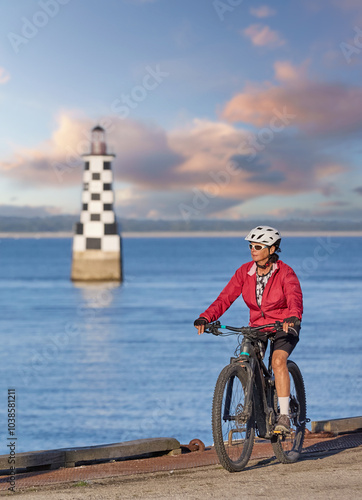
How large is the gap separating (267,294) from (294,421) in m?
1.32

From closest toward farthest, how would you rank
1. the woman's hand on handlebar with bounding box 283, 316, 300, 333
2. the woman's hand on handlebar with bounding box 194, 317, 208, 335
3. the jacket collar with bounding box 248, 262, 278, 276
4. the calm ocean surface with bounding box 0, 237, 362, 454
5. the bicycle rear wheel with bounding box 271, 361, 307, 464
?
the woman's hand on handlebar with bounding box 283, 316, 300, 333 → the woman's hand on handlebar with bounding box 194, 317, 208, 335 → the jacket collar with bounding box 248, 262, 278, 276 → the bicycle rear wheel with bounding box 271, 361, 307, 464 → the calm ocean surface with bounding box 0, 237, 362, 454

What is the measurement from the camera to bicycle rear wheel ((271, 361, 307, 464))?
7.42 meters

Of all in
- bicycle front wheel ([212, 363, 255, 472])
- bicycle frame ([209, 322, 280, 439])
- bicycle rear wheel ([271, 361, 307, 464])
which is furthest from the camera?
bicycle rear wheel ([271, 361, 307, 464])

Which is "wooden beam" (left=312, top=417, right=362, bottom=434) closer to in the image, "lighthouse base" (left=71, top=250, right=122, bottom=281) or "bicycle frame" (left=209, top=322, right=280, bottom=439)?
"bicycle frame" (left=209, top=322, right=280, bottom=439)

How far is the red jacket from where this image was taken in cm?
701

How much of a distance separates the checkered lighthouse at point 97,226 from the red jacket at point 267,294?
155 ft

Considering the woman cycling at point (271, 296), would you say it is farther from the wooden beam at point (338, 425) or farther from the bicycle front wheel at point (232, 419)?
the wooden beam at point (338, 425)

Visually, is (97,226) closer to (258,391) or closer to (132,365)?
(132,365)

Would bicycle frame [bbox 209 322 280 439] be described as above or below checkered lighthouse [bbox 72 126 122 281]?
below

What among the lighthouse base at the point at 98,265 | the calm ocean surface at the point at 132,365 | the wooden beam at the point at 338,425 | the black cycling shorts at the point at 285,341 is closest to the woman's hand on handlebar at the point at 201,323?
the black cycling shorts at the point at 285,341

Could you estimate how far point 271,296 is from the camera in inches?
278

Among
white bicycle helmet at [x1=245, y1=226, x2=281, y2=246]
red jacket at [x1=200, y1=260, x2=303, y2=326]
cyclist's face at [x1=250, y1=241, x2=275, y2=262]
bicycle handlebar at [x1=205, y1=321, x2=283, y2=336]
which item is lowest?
bicycle handlebar at [x1=205, y1=321, x2=283, y2=336]

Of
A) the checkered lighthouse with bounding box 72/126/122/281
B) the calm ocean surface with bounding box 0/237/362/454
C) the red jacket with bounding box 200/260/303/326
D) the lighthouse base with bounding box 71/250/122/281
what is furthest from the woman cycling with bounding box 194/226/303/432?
the lighthouse base with bounding box 71/250/122/281

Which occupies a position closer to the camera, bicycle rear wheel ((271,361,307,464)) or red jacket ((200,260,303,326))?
red jacket ((200,260,303,326))
